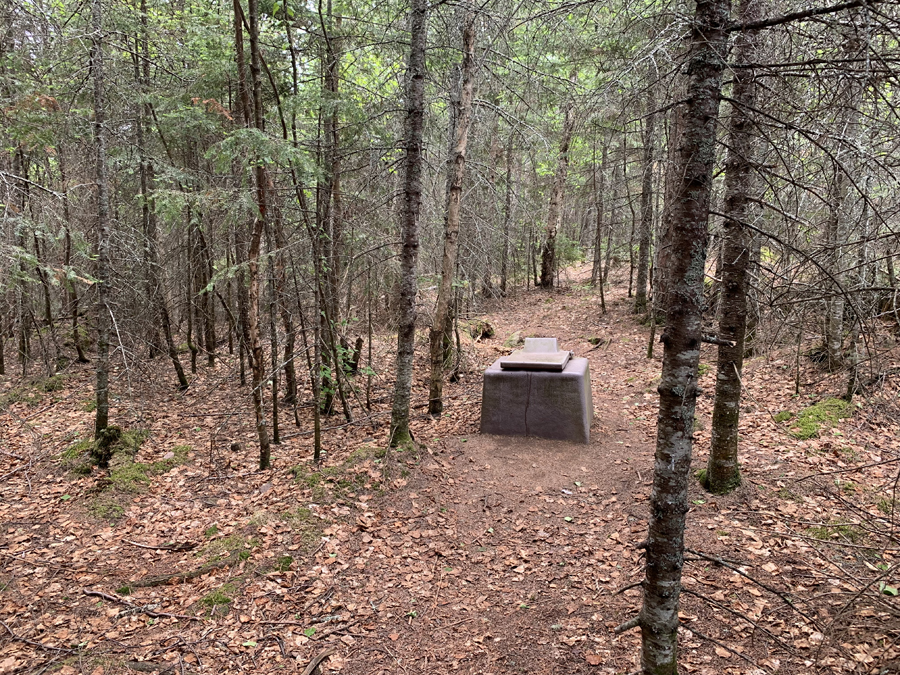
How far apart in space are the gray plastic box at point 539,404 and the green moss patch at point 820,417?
2.75 metres

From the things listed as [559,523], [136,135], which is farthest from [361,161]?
[559,523]

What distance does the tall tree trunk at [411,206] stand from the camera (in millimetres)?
5832

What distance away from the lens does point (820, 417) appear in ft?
21.6

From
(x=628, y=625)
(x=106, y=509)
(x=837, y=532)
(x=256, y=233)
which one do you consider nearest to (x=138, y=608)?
(x=106, y=509)

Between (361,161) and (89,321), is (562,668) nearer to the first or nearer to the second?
(361,161)

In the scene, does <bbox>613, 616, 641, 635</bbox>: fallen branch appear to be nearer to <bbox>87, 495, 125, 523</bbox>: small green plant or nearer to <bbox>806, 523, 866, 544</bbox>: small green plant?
<bbox>806, 523, 866, 544</bbox>: small green plant

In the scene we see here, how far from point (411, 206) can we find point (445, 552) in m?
4.13

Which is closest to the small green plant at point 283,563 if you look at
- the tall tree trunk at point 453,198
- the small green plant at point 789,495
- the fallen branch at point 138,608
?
the fallen branch at point 138,608

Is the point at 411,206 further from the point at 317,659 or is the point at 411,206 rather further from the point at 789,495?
the point at 789,495

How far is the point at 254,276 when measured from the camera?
6.18 meters

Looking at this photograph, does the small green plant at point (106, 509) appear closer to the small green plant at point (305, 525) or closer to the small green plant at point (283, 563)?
the small green plant at point (305, 525)

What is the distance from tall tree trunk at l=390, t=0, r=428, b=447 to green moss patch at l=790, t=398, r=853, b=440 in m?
5.28

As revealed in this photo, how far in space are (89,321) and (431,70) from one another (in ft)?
33.1

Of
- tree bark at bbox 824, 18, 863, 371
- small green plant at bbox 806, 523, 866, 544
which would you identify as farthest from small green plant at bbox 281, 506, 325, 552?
tree bark at bbox 824, 18, 863, 371
